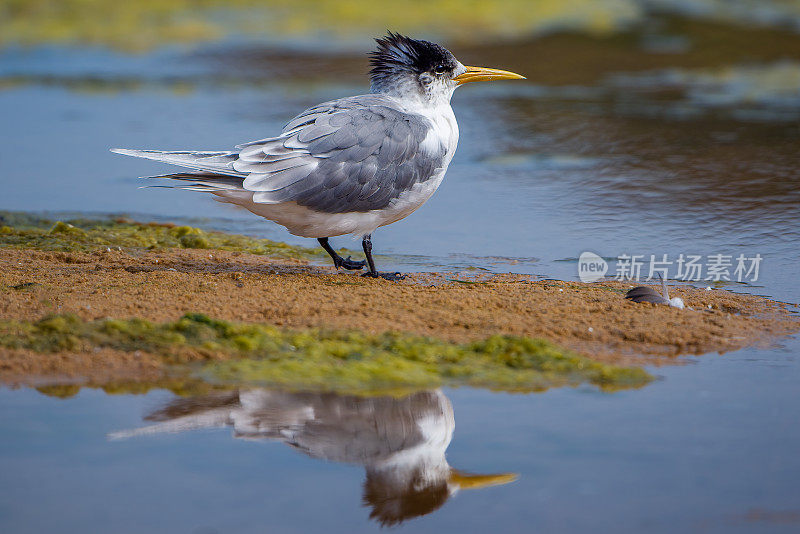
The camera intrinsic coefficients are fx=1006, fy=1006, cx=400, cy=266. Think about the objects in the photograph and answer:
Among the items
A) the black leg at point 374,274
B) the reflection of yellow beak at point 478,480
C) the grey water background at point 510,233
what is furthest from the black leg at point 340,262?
the reflection of yellow beak at point 478,480

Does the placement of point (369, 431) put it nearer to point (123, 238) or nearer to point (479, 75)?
point (479, 75)

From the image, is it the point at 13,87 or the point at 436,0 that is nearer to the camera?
the point at 13,87

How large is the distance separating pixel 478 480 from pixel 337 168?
8.09ft

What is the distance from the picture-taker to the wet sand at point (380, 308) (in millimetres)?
4188

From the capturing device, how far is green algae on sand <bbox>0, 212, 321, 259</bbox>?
6.00 m

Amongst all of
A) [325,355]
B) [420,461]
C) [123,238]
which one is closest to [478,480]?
[420,461]

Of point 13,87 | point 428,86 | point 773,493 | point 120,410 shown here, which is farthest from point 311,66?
point 773,493

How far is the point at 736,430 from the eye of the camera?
3438mm

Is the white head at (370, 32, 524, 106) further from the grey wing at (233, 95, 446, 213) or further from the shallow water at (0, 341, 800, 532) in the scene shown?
the shallow water at (0, 341, 800, 532)

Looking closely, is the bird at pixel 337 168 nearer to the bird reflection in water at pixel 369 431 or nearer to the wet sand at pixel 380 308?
the wet sand at pixel 380 308

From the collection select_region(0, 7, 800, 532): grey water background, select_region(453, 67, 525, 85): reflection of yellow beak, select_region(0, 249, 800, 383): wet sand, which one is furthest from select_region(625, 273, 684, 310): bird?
select_region(453, 67, 525, 85): reflection of yellow beak

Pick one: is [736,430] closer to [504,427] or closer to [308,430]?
[504,427]

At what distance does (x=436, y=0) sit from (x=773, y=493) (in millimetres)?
13412

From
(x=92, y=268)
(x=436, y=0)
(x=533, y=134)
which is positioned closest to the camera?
(x=92, y=268)
